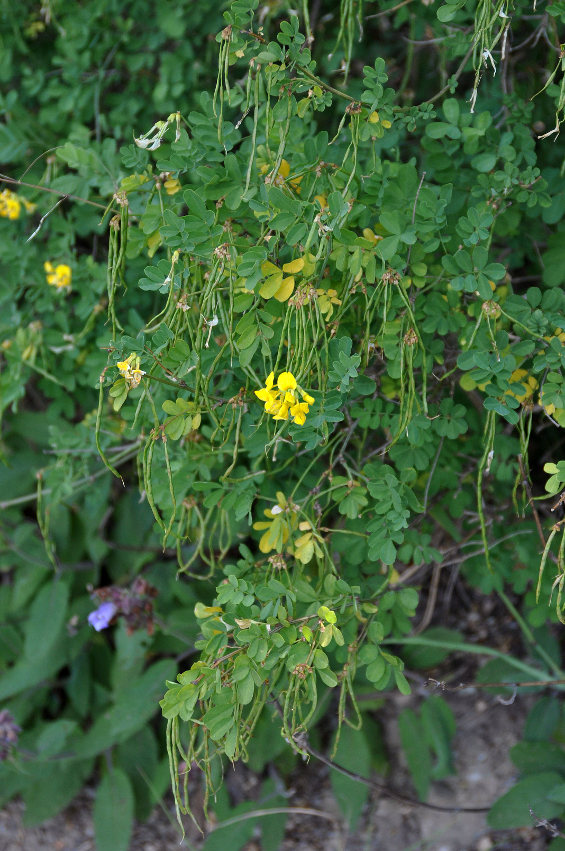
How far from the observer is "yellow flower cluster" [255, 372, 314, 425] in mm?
1005

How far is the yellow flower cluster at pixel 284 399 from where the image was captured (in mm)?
1005

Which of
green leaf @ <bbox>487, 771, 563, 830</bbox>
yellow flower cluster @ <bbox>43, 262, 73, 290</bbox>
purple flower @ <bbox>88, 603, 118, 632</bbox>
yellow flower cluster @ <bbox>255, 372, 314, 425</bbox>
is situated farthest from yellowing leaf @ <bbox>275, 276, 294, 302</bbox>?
green leaf @ <bbox>487, 771, 563, 830</bbox>

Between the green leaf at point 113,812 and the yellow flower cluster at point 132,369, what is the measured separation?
1341mm

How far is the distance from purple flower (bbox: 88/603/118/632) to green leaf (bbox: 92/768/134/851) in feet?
1.68

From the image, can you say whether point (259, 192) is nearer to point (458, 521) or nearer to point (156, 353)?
point (156, 353)

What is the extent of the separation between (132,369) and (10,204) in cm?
75

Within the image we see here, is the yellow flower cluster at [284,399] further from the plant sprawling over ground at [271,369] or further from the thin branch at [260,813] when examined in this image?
the thin branch at [260,813]

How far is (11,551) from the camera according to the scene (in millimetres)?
2145

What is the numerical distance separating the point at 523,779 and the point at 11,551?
141 cm

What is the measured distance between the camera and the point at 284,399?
3.32ft

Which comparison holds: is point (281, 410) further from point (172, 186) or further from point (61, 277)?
point (61, 277)

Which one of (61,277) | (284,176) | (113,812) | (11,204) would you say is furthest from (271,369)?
(113,812)

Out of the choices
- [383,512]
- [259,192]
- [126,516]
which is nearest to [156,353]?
[259,192]

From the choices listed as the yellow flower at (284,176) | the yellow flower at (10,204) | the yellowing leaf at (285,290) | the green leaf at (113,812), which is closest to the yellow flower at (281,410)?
the yellowing leaf at (285,290)
